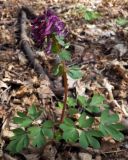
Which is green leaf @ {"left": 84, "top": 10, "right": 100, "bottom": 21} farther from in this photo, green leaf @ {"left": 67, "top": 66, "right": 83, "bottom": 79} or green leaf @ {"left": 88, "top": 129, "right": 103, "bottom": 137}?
green leaf @ {"left": 88, "top": 129, "right": 103, "bottom": 137}

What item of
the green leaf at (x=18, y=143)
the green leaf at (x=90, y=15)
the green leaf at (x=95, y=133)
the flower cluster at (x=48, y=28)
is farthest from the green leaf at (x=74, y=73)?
the green leaf at (x=90, y=15)

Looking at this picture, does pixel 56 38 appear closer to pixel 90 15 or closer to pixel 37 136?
Answer: pixel 37 136

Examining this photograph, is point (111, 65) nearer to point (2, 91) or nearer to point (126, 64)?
point (126, 64)

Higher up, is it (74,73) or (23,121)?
(74,73)

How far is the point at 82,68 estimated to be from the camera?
3021mm

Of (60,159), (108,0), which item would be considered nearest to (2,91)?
(60,159)

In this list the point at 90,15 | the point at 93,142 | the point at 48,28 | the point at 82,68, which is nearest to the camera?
the point at 93,142

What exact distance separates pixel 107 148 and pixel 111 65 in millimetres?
944

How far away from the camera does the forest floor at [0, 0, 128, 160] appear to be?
2.26 meters

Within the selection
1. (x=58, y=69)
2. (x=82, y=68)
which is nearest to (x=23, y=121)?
(x=58, y=69)


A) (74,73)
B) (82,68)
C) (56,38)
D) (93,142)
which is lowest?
(82,68)

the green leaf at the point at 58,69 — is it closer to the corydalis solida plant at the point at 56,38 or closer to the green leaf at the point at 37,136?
the corydalis solida plant at the point at 56,38

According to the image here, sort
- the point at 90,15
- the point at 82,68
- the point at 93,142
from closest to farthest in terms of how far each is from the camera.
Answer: the point at 93,142, the point at 82,68, the point at 90,15

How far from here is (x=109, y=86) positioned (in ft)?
9.15
